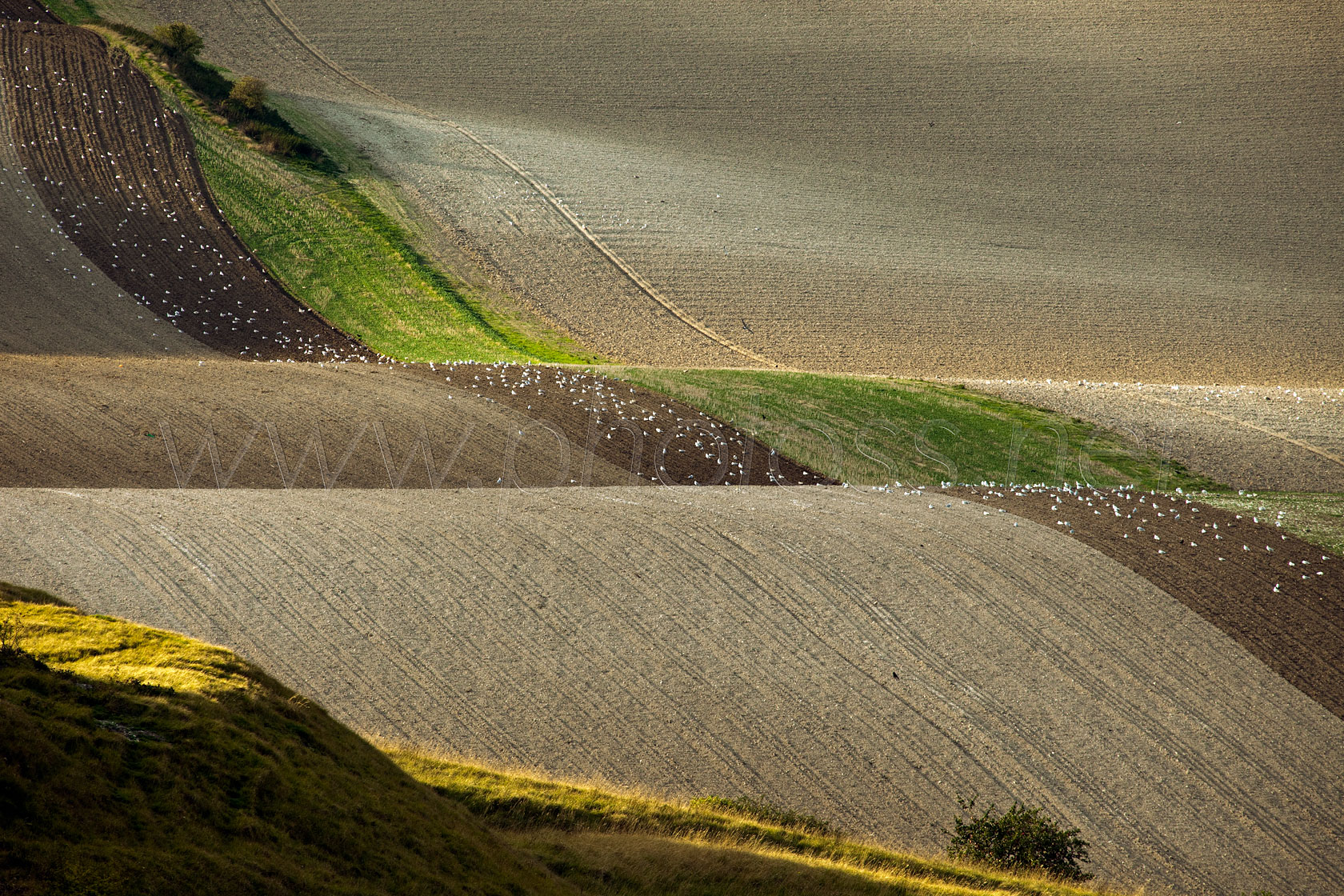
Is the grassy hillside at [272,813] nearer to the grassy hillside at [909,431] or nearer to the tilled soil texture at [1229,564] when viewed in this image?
the tilled soil texture at [1229,564]

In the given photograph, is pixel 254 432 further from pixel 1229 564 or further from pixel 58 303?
pixel 1229 564

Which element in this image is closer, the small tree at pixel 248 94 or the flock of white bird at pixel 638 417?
the flock of white bird at pixel 638 417

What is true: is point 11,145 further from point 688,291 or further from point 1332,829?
point 1332,829

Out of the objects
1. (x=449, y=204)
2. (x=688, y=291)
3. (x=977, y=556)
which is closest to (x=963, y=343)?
(x=688, y=291)

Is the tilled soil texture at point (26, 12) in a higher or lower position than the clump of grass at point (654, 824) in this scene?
higher

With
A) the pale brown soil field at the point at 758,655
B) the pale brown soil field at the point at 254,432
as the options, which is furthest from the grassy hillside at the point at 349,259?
the pale brown soil field at the point at 758,655

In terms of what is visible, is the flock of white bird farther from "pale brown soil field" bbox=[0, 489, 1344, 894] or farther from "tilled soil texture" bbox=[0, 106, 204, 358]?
"tilled soil texture" bbox=[0, 106, 204, 358]

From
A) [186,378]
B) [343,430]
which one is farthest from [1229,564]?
[186,378]
